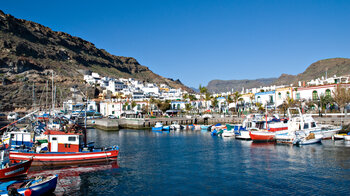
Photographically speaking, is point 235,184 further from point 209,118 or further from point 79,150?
point 209,118

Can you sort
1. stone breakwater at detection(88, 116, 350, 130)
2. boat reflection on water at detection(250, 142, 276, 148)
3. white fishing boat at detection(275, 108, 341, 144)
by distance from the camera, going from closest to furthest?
boat reflection on water at detection(250, 142, 276, 148)
white fishing boat at detection(275, 108, 341, 144)
stone breakwater at detection(88, 116, 350, 130)

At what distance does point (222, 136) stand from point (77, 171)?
35594mm

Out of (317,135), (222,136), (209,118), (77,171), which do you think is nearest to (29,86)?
(209,118)

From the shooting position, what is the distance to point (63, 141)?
102 feet

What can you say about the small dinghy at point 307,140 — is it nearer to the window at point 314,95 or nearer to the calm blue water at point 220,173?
the calm blue water at point 220,173

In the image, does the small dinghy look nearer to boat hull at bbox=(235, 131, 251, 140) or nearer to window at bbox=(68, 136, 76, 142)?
boat hull at bbox=(235, 131, 251, 140)

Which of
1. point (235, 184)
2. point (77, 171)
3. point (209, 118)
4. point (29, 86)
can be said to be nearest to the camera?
point (235, 184)

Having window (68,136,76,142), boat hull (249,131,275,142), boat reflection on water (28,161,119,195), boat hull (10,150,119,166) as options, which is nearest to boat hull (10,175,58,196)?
boat reflection on water (28,161,119,195)

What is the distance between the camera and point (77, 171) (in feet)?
94.3

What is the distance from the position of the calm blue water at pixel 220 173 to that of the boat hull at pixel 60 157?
123 centimetres

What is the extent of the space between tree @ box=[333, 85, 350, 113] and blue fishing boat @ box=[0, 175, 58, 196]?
196 feet

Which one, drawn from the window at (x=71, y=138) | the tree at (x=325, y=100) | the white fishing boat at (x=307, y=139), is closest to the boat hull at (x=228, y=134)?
the white fishing boat at (x=307, y=139)

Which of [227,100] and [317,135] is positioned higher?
[227,100]

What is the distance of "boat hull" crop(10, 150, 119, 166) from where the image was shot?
29.8 m
